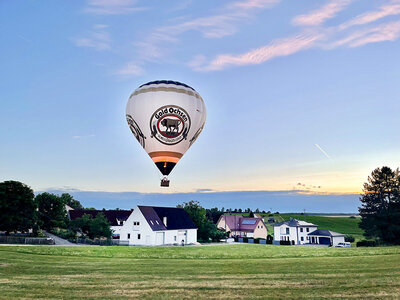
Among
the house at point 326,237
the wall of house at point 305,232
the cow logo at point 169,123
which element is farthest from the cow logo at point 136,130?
the wall of house at point 305,232

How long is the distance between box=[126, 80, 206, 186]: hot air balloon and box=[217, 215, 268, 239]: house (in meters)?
73.2

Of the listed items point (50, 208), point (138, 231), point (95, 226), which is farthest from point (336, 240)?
point (50, 208)

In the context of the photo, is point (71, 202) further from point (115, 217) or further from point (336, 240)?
point (336, 240)

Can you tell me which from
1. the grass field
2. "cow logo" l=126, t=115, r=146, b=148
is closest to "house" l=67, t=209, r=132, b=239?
"cow logo" l=126, t=115, r=146, b=148

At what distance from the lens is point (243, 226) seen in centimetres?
9969

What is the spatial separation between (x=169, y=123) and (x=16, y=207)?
42.6m

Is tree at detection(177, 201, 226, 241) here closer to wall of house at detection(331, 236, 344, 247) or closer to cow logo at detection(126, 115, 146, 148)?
wall of house at detection(331, 236, 344, 247)

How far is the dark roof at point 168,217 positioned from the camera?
65.8 meters

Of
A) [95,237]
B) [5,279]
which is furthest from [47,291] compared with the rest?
[95,237]

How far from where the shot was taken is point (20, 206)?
58.3 m

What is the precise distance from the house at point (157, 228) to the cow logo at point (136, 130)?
3856 centimetres

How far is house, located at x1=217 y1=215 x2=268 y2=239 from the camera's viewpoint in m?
97.4

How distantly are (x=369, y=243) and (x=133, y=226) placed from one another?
40073 mm

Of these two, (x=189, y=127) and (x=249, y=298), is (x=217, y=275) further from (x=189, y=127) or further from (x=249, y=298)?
→ (x=189, y=127)
